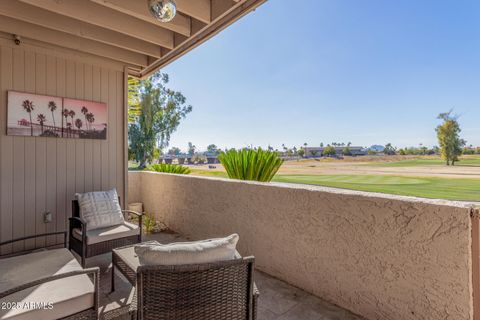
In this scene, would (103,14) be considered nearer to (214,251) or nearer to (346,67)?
(214,251)

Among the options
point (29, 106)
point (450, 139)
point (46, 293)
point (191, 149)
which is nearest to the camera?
point (46, 293)

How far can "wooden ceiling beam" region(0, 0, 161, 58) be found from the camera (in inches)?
111

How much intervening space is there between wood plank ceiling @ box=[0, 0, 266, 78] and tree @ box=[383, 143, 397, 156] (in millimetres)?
2653

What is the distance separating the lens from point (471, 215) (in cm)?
168

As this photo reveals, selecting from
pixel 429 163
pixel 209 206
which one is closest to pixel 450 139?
pixel 429 163

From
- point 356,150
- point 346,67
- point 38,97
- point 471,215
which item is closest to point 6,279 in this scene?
point 38,97

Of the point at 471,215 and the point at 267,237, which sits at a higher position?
the point at 471,215

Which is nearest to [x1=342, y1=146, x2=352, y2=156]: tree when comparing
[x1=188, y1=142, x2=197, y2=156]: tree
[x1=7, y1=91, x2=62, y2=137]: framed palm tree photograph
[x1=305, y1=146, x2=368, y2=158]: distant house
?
[x1=305, y1=146, x2=368, y2=158]: distant house

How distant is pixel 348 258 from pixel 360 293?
318mm

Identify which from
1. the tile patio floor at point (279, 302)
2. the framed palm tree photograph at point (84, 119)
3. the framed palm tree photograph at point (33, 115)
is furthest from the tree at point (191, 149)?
the tile patio floor at point (279, 302)

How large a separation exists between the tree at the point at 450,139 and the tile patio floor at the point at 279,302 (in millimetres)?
1815

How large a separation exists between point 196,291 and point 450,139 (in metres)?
2.73

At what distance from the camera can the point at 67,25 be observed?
10.4 feet

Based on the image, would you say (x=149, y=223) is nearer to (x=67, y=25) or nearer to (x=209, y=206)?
(x=209, y=206)
